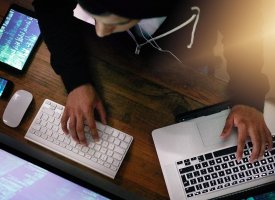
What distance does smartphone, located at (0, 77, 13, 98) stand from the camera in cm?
110

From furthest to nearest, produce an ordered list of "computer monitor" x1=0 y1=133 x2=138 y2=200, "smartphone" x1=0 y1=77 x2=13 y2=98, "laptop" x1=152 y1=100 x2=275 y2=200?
1. "smartphone" x1=0 y1=77 x2=13 y2=98
2. "laptop" x1=152 y1=100 x2=275 y2=200
3. "computer monitor" x1=0 y1=133 x2=138 y2=200

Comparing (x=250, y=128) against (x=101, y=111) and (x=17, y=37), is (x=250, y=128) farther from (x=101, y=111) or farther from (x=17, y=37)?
(x=17, y=37)

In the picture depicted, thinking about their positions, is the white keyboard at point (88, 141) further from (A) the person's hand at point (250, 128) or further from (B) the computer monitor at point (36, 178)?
(A) the person's hand at point (250, 128)

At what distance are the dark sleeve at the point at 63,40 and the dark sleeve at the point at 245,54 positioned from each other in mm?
467

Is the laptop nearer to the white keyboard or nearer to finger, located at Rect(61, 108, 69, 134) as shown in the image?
the white keyboard

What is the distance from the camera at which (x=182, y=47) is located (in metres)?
1.19

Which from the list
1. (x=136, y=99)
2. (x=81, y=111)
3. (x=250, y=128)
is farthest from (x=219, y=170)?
(x=81, y=111)

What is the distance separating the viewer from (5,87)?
1095mm

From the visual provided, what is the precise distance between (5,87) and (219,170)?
0.71m

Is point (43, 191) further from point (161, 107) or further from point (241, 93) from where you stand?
point (241, 93)

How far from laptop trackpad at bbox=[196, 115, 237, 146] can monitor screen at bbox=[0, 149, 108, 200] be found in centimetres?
42

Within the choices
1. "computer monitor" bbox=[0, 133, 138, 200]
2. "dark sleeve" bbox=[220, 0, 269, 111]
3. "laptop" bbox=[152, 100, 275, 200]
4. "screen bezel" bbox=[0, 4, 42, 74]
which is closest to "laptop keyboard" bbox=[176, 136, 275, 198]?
"laptop" bbox=[152, 100, 275, 200]

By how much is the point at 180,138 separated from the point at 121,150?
18 cm

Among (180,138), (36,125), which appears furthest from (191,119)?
(36,125)
